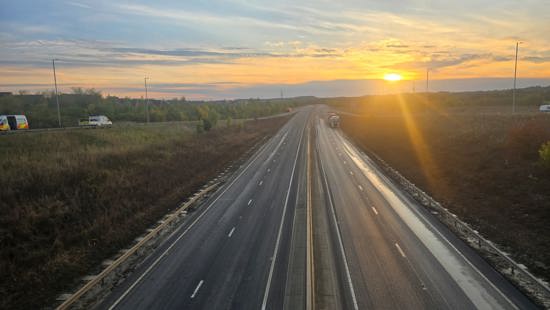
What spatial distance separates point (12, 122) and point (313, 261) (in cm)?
4885

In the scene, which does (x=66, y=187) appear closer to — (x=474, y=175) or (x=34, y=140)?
(x=34, y=140)

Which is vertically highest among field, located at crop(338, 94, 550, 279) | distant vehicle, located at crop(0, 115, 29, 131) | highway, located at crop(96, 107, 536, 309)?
distant vehicle, located at crop(0, 115, 29, 131)

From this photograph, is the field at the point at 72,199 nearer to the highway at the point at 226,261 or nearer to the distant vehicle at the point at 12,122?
the highway at the point at 226,261

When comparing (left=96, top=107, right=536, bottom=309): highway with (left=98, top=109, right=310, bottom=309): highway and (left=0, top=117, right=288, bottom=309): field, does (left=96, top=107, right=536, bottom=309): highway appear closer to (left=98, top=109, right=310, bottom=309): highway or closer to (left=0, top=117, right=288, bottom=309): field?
(left=98, top=109, right=310, bottom=309): highway

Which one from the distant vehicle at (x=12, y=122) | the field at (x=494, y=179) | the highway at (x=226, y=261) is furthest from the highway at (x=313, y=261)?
the distant vehicle at (x=12, y=122)

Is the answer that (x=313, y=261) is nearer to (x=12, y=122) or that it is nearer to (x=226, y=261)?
(x=226, y=261)

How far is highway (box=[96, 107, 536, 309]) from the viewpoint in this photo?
46.9ft

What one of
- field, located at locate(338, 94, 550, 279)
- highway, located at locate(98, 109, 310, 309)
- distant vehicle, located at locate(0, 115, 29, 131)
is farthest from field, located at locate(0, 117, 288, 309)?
field, located at locate(338, 94, 550, 279)

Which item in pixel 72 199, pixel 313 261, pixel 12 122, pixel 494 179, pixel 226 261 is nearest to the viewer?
pixel 313 261

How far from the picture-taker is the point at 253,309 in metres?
13.6

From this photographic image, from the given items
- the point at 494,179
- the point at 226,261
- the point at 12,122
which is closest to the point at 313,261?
the point at 226,261

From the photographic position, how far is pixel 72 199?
2559 cm

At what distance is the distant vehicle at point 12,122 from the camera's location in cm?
4812

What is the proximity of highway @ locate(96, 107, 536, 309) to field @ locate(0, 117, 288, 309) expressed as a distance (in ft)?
9.71
